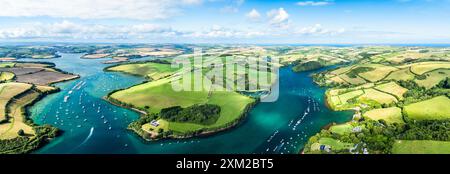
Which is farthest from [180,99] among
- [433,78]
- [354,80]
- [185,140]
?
[433,78]

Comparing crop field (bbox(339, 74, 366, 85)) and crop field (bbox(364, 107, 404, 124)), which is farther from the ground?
crop field (bbox(339, 74, 366, 85))

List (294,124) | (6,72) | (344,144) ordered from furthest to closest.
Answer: (6,72) < (294,124) < (344,144)

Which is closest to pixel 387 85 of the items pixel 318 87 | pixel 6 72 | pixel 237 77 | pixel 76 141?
pixel 318 87

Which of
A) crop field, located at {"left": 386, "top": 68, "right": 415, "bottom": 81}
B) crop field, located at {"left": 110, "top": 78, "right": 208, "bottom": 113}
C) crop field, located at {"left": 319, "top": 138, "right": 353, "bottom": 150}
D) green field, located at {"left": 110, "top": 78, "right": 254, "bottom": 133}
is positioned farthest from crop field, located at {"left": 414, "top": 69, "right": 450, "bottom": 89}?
crop field, located at {"left": 110, "top": 78, "right": 208, "bottom": 113}

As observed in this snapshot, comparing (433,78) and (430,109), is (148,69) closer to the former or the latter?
(433,78)

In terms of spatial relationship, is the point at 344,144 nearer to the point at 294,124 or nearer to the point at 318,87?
the point at 294,124

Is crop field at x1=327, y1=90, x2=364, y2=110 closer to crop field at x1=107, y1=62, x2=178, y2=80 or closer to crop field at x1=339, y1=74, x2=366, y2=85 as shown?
crop field at x1=339, y1=74, x2=366, y2=85

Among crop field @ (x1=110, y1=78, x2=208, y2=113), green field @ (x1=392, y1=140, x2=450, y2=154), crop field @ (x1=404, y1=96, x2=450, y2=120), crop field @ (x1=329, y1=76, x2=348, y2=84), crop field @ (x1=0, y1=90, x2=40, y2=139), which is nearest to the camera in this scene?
green field @ (x1=392, y1=140, x2=450, y2=154)
